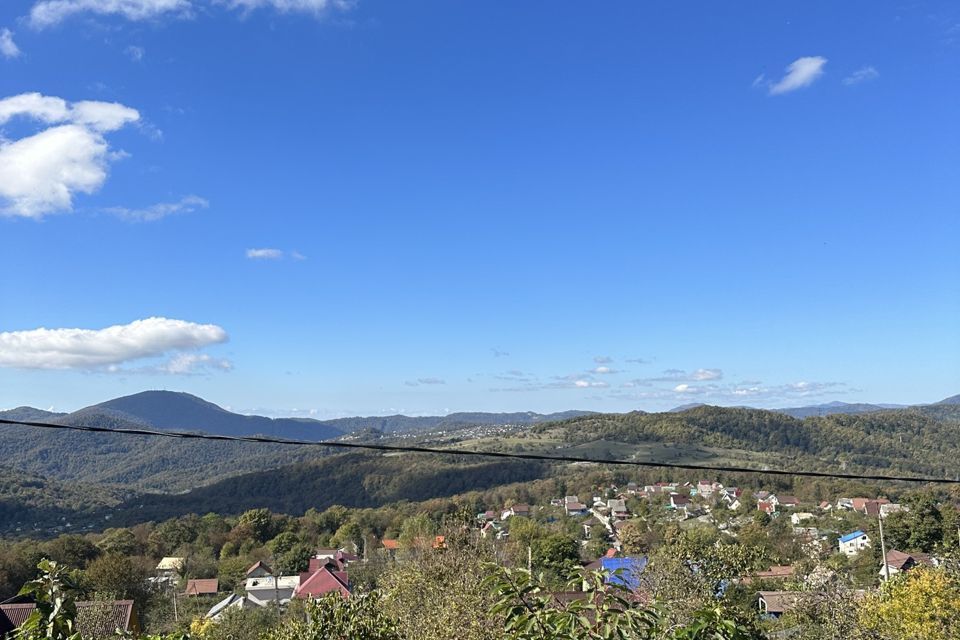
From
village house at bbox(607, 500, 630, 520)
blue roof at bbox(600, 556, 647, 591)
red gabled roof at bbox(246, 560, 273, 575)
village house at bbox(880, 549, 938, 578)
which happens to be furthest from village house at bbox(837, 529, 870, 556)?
red gabled roof at bbox(246, 560, 273, 575)

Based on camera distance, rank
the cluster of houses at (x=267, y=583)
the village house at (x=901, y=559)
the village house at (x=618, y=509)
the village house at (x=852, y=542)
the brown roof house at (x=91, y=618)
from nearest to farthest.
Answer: the brown roof house at (x=91, y=618), the village house at (x=901, y=559), the cluster of houses at (x=267, y=583), the village house at (x=852, y=542), the village house at (x=618, y=509)

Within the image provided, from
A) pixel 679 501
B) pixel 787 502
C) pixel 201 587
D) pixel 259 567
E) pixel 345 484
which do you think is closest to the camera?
pixel 201 587

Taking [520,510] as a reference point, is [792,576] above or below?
above

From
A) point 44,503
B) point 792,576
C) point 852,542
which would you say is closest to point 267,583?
point 792,576

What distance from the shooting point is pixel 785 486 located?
330ft

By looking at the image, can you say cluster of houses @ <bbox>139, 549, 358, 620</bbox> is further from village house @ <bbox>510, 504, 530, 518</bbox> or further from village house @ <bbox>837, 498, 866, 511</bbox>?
village house @ <bbox>837, 498, 866, 511</bbox>

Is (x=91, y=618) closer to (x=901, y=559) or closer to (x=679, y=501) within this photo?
(x=901, y=559)

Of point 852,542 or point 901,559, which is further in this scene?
point 852,542

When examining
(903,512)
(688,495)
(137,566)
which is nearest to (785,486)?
(688,495)

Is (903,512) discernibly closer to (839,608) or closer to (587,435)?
(839,608)

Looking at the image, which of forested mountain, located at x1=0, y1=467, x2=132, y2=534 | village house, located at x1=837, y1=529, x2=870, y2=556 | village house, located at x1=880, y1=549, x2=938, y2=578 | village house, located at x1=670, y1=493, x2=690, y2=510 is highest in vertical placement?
village house, located at x1=880, y1=549, x2=938, y2=578

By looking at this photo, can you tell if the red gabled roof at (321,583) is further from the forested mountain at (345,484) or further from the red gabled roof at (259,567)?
the forested mountain at (345,484)

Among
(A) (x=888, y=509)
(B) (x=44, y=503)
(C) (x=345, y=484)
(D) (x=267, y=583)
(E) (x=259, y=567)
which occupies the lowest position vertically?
(B) (x=44, y=503)

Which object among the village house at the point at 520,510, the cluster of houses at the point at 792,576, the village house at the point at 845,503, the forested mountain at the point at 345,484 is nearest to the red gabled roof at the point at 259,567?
the village house at the point at 520,510
